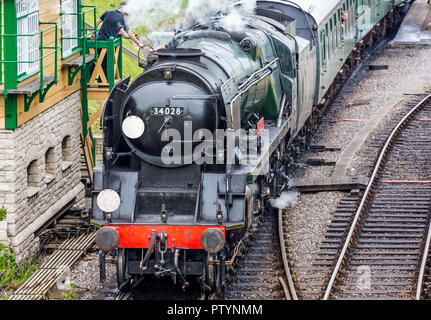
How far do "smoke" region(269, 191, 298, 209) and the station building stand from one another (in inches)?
127

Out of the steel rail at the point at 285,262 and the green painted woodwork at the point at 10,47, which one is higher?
the green painted woodwork at the point at 10,47

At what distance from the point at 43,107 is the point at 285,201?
13.4 feet

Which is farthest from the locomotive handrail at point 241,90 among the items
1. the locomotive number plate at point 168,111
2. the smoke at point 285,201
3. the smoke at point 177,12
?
the smoke at point 285,201

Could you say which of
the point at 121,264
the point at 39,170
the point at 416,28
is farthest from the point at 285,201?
the point at 416,28

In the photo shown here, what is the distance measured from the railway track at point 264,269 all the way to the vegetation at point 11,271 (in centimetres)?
280

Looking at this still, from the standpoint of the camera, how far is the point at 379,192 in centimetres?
1430

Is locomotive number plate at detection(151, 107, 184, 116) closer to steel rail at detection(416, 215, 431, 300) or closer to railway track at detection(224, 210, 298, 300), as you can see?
railway track at detection(224, 210, 298, 300)

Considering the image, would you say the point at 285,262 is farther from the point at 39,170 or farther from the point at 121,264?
the point at 39,170

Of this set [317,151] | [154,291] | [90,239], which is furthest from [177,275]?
[317,151]

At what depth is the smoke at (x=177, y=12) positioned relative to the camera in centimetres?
1292

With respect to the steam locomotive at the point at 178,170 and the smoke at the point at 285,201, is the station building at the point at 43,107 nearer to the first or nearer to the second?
the steam locomotive at the point at 178,170
